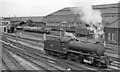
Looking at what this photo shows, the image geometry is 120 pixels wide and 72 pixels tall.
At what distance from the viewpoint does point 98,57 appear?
61.7ft

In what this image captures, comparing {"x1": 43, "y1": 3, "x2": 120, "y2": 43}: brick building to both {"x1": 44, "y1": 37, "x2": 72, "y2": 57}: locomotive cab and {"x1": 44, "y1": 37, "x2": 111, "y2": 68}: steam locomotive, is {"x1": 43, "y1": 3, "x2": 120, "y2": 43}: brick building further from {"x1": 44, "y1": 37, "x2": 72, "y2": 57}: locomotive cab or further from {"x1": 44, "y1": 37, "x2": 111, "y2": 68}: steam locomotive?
{"x1": 44, "y1": 37, "x2": 111, "y2": 68}: steam locomotive

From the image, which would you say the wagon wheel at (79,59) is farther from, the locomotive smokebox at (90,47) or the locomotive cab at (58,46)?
the locomotive cab at (58,46)

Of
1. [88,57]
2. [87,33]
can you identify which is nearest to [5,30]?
[87,33]

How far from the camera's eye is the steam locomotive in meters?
18.9

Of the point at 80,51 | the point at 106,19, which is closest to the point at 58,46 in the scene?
the point at 80,51

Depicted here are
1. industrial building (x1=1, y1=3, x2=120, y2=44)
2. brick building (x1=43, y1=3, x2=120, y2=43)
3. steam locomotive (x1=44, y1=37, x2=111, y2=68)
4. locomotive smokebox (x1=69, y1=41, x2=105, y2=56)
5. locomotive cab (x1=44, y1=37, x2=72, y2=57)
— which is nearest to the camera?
steam locomotive (x1=44, y1=37, x2=111, y2=68)

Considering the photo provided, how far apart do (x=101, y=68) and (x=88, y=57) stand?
1736 millimetres

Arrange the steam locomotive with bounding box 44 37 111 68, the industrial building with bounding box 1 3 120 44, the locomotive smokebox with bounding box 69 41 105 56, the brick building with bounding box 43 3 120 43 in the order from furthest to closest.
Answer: the brick building with bounding box 43 3 120 43 → the industrial building with bounding box 1 3 120 44 → the locomotive smokebox with bounding box 69 41 105 56 → the steam locomotive with bounding box 44 37 111 68

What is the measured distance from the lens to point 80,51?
20.6 meters

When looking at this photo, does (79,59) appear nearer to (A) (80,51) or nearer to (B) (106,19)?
(A) (80,51)

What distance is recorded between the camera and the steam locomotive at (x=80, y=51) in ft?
62.1

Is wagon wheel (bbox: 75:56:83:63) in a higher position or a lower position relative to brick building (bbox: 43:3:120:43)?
lower

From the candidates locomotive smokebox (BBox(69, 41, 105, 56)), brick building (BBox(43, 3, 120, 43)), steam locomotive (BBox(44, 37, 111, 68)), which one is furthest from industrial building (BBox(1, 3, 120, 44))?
locomotive smokebox (BBox(69, 41, 105, 56))

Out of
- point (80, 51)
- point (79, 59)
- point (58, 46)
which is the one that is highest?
point (58, 46)
